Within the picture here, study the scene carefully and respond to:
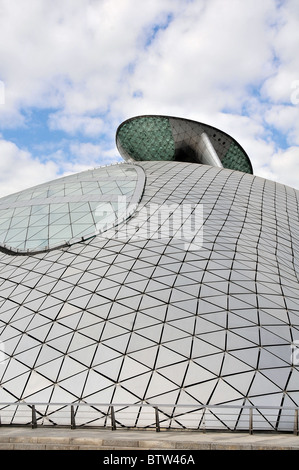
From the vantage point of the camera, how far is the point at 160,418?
12.0 meters

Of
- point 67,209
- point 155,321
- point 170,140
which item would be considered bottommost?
point 155,321

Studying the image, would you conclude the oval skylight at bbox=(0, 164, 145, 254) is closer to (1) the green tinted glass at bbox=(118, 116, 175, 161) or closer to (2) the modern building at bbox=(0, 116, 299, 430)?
(2) the modern building at bbox=(0, 116, 299, 430)

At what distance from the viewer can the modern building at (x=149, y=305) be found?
496 inches

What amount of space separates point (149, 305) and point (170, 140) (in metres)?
38.9

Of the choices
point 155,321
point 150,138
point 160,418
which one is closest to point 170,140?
point 150,138

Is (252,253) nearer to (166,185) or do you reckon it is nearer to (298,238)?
(298,238)

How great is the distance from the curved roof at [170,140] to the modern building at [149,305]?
2054 centimetres

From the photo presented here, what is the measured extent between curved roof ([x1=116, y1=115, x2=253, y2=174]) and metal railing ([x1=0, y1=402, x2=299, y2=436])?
43399mm

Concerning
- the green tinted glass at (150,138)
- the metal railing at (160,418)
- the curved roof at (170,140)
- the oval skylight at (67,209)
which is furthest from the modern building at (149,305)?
the curved roof at (170,140)

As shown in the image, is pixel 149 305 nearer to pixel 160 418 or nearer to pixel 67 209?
pixel 160 418

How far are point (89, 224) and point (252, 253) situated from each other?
1125cm

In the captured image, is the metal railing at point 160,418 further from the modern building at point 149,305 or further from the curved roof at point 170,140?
the curved roof at point 170,140

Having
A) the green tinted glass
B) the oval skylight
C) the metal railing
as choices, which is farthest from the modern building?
the green tinted glass

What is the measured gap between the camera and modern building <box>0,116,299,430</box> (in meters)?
12.6
